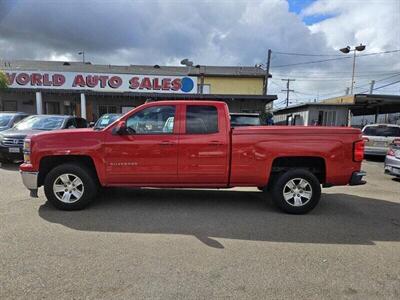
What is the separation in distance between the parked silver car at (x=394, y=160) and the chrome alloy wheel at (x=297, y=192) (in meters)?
4.70

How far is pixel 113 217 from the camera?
5422mm

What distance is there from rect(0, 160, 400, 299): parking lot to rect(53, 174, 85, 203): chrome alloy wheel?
0.28 m

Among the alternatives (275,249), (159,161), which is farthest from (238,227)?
(159,161)

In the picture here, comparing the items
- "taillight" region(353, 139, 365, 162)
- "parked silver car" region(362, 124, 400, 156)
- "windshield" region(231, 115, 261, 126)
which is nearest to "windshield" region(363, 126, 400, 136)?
"parked silver car" region(362, 124, 400, 156)

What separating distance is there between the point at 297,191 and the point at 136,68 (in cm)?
2850

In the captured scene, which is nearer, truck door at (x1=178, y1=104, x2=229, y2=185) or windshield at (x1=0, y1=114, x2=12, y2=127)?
truck door at (x1=178, y1=104, x2=229, y2=185)

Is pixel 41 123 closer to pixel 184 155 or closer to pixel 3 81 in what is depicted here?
pixel 184 155

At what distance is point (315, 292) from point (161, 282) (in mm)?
1556

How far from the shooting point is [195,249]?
167 inches

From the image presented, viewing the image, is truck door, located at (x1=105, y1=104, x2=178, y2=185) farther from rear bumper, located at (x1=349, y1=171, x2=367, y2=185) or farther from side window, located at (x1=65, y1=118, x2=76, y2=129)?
side window, located at (x1=65, y1=118, x2=76, y2=129)

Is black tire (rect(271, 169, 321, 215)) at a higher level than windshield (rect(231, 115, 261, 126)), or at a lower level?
lower

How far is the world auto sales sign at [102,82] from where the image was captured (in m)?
23.3

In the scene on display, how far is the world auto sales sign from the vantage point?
23328 mm

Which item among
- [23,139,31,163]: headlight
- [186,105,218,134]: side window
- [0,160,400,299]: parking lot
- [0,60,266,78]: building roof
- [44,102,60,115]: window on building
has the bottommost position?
[0,160,400,299]: parking lot
